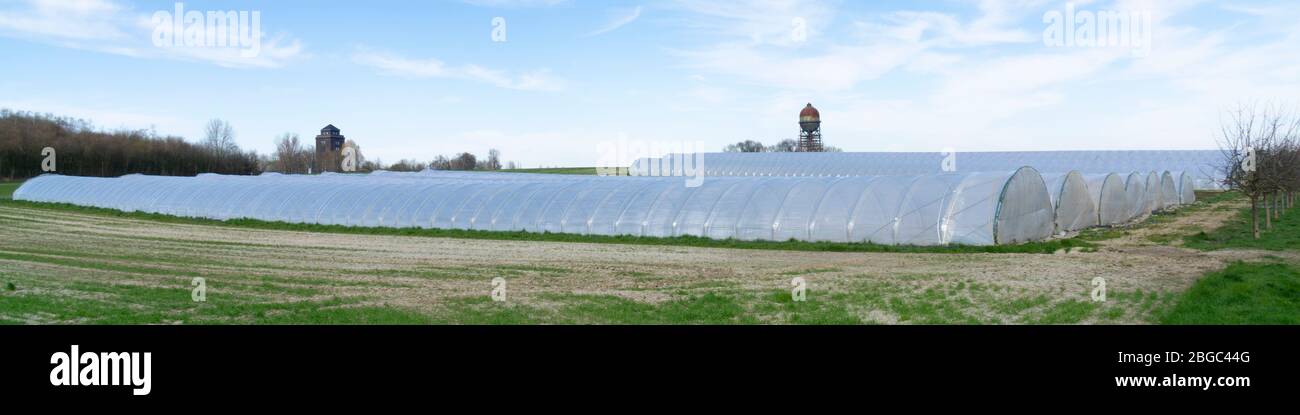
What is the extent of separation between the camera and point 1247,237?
1191 inches

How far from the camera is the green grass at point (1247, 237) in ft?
88.6

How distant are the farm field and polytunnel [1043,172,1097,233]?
100 inches

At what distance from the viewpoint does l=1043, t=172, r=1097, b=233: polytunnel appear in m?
32.1

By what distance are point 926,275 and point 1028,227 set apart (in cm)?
1083

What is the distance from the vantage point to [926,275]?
19.6 meters

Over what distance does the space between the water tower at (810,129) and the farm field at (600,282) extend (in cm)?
6465

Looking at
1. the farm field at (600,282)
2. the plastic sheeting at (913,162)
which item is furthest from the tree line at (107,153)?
the farm field at (600,282)

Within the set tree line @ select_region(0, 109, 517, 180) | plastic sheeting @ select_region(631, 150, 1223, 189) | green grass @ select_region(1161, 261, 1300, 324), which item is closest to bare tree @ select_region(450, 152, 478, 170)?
tree line @ select_region(0, 109, 517, 180)

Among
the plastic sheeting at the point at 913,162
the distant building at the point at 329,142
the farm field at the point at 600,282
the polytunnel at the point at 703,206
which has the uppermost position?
the distant building at the point at 329,142

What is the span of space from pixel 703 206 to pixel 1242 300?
18.0 meters

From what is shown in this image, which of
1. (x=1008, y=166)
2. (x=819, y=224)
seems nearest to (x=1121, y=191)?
(x=819, y=224)

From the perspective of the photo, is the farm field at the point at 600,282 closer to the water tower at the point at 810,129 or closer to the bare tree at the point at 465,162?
the water tower at the point at 810,129

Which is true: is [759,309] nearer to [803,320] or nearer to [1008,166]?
[803,320]

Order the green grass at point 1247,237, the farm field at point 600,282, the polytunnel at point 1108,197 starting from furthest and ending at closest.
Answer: the polytunnel at point 1108,197
the green grass at point 1247,237
the farm field at point 600,282
